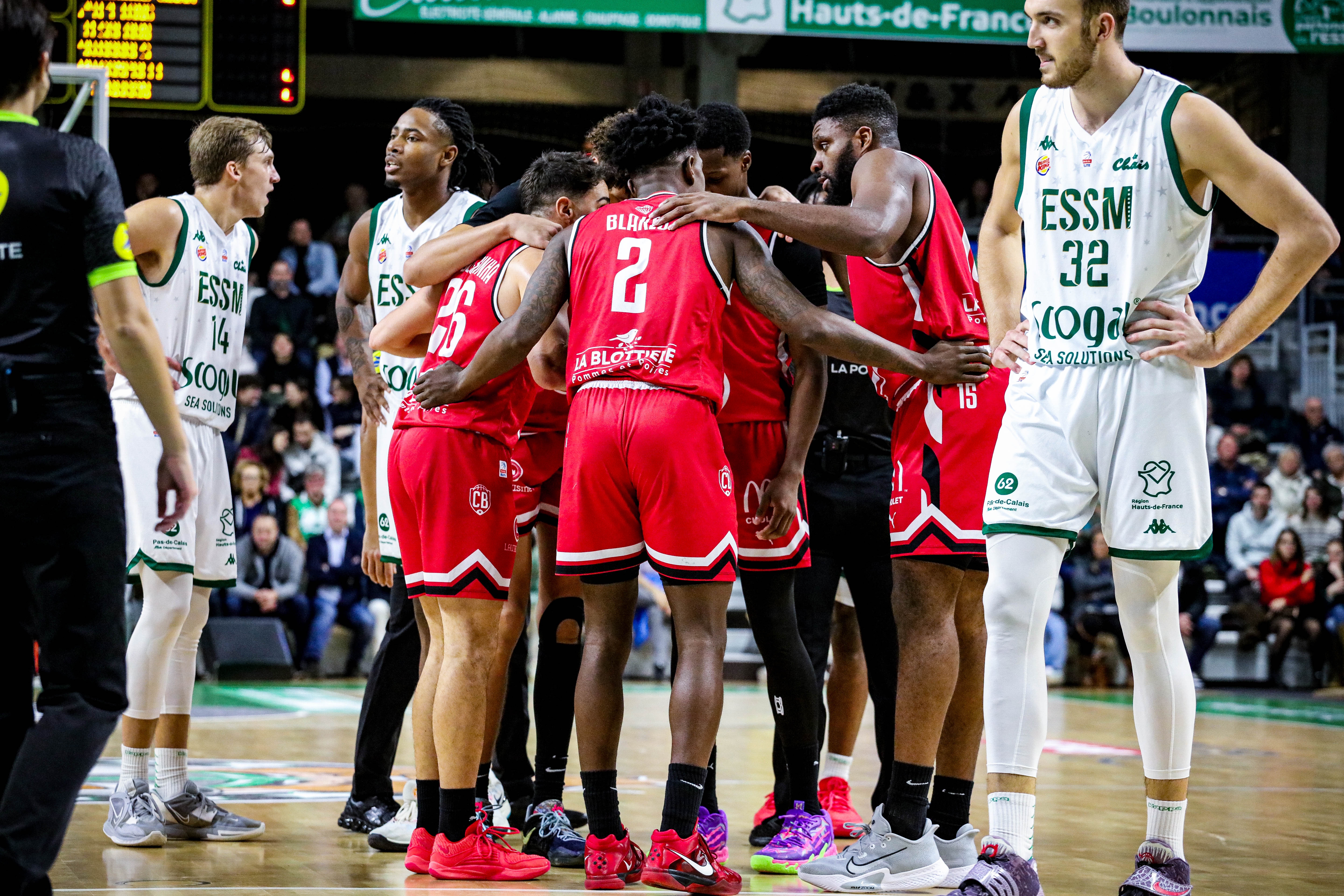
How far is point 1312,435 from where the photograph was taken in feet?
51.1

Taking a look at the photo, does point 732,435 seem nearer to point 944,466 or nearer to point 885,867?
point 944,466

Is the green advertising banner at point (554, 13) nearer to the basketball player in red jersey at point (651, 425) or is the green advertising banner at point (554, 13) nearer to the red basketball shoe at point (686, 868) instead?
the basketball player in red jersey at point (651, 425)

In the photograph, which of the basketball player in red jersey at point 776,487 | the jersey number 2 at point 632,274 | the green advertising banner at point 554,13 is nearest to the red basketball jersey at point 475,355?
the jersey number 2 at point 632,274

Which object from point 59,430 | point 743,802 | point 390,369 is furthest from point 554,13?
point 59,430

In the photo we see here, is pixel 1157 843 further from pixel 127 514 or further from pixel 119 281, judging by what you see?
pixel 127 514

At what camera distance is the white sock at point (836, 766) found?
18.4 feet

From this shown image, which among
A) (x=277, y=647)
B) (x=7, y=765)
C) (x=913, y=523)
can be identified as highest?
(x=913, y=523)

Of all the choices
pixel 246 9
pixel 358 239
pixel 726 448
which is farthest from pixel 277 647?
pixel 726 448

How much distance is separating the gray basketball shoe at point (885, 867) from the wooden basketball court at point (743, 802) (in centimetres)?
6

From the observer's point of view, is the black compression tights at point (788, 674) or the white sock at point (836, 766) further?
the white sock at point (836, 766)

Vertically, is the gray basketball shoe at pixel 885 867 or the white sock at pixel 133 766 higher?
the white sock at pixel 133 766

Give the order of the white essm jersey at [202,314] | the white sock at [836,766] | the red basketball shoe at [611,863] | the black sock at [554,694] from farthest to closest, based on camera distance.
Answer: the white sock at [836,766] < the white essm jersey at [202,314] < the black sock at [554,694] < the red basketball shoe at [611,863]

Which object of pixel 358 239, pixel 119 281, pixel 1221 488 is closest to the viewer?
pixel 119 281

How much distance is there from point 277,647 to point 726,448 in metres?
8.44
